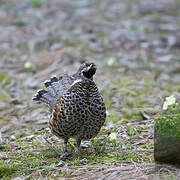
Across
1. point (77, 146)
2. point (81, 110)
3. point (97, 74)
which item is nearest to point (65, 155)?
point (77, 146)

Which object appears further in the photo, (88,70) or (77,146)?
(77,146)

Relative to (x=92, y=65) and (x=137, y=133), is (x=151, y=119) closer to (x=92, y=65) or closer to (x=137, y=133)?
(x=137, y=133)

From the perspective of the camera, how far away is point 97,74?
29.5ft

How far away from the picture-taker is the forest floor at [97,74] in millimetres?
4535

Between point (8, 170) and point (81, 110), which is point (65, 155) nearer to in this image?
point (81, 110)

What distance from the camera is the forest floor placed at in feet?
14.9

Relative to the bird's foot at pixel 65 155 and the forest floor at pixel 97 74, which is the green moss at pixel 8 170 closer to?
the forest floor at pixel 97 74

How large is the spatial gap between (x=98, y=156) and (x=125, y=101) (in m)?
2.80

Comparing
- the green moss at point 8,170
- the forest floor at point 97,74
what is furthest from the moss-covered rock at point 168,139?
the green moss at point 8,170

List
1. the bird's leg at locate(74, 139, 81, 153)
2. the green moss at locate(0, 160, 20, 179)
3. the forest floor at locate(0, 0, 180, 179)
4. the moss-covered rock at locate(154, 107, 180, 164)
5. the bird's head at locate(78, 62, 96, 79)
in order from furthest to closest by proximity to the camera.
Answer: the bird's leg at locate(74, 139, 81, 153)
the bird's head at locate(78, 62, 96, 79)
the forest floor at locate(0, 0, 180, 179)
the green moss at locate(0, 160, 20, 179)
the moss-covered rock at locate(154, 107, 180, 164)

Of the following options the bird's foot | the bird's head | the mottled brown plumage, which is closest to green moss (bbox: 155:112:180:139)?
the mottled brown plumage

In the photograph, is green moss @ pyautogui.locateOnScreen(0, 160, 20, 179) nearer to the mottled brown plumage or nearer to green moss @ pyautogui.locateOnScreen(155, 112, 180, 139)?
the mottled brown plumage

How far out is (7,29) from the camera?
A: 12.4m

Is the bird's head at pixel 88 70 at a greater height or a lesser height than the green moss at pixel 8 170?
greater
